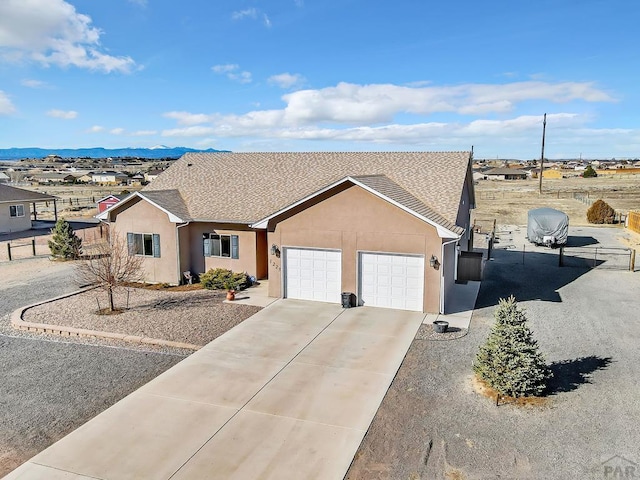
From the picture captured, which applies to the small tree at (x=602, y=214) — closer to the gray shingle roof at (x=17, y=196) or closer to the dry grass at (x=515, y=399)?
the dry grass at (x=515, y=399)

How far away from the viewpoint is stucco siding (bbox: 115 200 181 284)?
21.2m

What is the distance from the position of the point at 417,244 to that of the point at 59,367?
11.7 meters

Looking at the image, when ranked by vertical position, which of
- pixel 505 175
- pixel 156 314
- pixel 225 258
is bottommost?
pixel 156 314

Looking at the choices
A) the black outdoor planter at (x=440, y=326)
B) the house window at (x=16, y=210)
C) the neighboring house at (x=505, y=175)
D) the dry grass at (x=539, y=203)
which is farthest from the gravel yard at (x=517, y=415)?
the neighboring house at (x=505, y=175)

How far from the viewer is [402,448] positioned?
29.4 feet

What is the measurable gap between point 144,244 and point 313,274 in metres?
8.39

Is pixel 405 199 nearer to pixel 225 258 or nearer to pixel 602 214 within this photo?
pixel 225 258

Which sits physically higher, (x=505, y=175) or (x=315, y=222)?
(x=505, y=175)

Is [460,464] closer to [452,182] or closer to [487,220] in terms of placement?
[452,182]

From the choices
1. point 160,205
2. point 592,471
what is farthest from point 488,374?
point 160,205

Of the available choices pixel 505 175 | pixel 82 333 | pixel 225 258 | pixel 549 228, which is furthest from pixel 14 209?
pixel 505 175

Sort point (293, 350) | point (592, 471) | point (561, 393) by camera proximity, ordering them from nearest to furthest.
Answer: point (592, 471) → point (561, 393) → point (293, 350)

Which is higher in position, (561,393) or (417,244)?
(417,244)

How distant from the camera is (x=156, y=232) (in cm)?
2136
